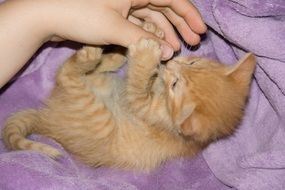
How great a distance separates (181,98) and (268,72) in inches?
12.2

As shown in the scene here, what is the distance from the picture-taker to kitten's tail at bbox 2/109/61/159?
1.64m

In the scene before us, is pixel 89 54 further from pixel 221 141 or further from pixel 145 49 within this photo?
pixel 221 141

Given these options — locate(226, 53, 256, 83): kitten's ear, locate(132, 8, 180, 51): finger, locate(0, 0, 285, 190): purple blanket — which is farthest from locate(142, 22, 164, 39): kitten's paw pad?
locate(226, 53, 256, 83): kitten's ear

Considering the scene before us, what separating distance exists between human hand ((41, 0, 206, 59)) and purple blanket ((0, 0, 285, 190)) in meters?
0.10

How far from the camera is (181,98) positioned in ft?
5.53

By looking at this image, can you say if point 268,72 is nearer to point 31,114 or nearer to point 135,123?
point 135,123

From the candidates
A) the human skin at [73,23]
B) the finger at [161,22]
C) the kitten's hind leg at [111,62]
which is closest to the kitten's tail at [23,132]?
the human skin at [73,23]

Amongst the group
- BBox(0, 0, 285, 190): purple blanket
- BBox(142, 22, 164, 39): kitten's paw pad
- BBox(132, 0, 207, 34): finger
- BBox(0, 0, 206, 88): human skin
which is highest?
BBox(0, 0, 206, 88): human skin

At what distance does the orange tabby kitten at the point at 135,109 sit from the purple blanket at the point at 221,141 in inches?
2.4

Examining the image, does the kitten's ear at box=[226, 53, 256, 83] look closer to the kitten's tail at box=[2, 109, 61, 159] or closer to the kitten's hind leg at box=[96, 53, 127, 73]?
the kitten's hind leg at box=[96, 53, 127, 73]

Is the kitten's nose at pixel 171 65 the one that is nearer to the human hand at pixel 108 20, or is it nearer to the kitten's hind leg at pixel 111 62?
the human hand at pixel 108 20

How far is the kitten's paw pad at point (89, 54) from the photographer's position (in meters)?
1.64

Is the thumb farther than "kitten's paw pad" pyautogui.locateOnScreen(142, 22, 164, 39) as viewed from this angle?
No

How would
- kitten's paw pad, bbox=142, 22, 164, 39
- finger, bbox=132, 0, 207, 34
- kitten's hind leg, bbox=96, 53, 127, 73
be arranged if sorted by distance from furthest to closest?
1. kitten's hind leg, bbox=96, 53, 127, 73
2. kitten's paw pad, bbox=142, 22, 164, 39
3. finger, bbox=132, 0, 207, 34
